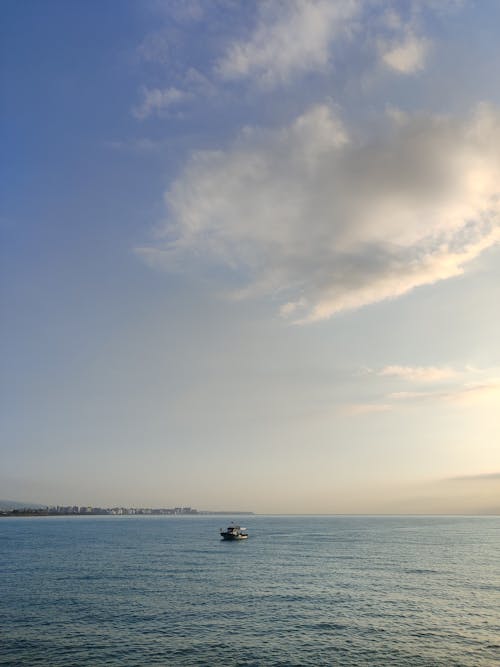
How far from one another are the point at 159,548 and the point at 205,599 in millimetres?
80659

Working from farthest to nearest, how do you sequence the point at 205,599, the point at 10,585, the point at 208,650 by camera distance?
the point at 10,585 < the point at 205,599 < the point at 208,650

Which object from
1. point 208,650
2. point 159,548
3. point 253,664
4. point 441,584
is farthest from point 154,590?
point 159,548

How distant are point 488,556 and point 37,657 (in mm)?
121498

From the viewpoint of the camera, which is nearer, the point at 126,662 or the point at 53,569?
the point at 126,662

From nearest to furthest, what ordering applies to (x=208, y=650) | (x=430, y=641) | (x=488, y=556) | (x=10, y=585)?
(x=208, y=650), (x=430, y=641), (x=10, y=585), (x=488, y=556)

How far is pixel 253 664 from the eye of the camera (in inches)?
1618

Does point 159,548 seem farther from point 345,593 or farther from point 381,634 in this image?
point 381,634

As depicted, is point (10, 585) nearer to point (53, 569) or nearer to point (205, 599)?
point (53, 569)

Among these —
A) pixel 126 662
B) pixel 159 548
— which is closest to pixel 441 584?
pixel 126 662

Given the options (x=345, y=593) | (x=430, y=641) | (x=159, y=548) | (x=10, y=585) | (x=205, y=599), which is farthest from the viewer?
(x=159, y=548)

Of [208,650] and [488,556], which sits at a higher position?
[208,650]

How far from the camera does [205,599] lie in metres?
66.2

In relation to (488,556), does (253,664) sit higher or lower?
higher

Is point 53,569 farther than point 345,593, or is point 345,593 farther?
point 53,569
